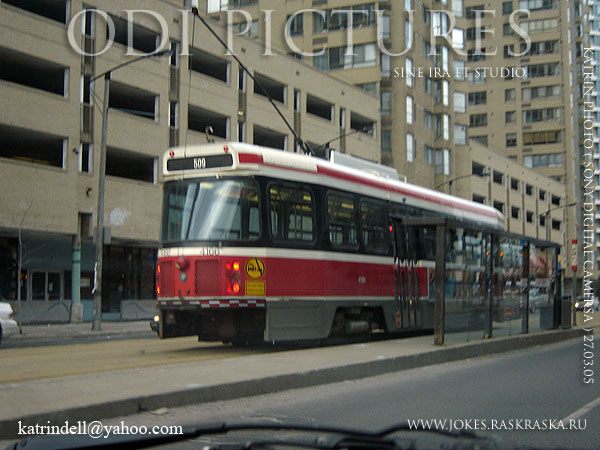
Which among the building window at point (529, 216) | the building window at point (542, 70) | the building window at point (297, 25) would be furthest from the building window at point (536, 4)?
the building window at point (297, 25)

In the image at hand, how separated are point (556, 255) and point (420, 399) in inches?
562

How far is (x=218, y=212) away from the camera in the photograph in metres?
13.6

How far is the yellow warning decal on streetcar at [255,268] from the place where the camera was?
1346 cm

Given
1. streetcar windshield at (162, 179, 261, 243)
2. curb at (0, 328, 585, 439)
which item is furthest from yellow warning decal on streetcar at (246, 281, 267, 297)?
curb at (0, 328, 585, 439)

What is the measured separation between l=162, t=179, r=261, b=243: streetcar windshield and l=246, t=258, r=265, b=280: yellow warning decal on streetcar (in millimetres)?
435

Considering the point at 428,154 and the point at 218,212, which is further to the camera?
the point at 428,154

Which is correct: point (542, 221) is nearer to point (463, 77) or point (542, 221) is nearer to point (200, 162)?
point (463, 77)

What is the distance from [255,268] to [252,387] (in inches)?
170

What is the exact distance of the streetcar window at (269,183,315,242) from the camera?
13984 mm

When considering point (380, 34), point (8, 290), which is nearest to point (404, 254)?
point (8, 290)

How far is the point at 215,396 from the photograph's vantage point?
29.2 ft

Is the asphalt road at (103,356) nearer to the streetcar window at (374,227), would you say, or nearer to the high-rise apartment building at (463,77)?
the streetcar window at (374,227)

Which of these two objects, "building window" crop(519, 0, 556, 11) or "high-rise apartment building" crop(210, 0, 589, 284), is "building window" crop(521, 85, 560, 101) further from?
"building window" crop(519, 0, 556, 11)

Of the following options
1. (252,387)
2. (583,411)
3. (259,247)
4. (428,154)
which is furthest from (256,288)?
(428,154)
